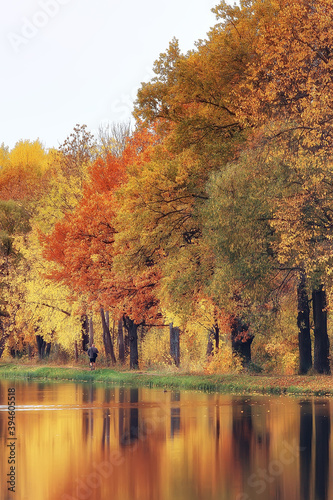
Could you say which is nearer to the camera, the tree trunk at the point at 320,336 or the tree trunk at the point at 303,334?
the tree trunk at the point at 320,336

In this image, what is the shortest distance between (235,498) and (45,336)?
167ft

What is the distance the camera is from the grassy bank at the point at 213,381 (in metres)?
30.5

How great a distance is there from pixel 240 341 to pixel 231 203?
10203mm

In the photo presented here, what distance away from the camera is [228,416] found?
22.2 metres

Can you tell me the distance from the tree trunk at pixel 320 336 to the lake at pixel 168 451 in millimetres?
7661

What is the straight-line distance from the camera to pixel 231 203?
101ft

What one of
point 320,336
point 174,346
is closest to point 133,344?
point 174,346

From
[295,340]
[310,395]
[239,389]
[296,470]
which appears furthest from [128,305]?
[296,470]

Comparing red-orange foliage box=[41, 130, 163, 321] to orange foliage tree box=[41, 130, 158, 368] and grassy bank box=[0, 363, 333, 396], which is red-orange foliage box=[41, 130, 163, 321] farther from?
grassy bank box=[0, 363, 333, 396]

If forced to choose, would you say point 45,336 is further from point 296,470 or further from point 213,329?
point 296,470

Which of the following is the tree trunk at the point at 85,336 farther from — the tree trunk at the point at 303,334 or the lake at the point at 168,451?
the lake at the point at 168,451

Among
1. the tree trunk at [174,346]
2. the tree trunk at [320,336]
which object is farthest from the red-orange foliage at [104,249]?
the tree trunk at [320,336]

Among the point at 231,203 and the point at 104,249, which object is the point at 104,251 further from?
the point at 231,203

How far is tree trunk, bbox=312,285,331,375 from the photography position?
113 ft
